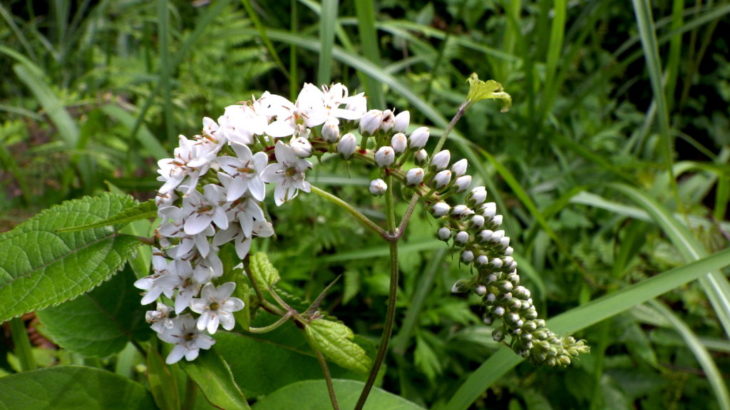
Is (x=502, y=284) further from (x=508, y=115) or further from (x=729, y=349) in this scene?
(x=508, y=115)

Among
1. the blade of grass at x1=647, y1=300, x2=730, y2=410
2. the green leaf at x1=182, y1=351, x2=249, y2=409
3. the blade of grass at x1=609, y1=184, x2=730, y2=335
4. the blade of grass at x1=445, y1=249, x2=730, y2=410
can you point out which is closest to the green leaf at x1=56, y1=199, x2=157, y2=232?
the green leaf at x1=182, y1=351, x2=249, y2=409

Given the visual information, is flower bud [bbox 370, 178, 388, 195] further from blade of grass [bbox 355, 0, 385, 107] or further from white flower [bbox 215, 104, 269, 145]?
blade of grass [bbox 355, 0, 385, 107]

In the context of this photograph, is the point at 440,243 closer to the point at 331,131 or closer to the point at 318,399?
the point at 318,399

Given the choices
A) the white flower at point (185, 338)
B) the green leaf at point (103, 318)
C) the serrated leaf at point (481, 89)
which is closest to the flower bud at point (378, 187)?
the serrated leaf at point (481, 89)

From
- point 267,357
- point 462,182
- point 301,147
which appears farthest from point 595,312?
point 301,147

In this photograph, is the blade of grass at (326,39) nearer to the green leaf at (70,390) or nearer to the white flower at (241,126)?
the white flower at (241,126)
